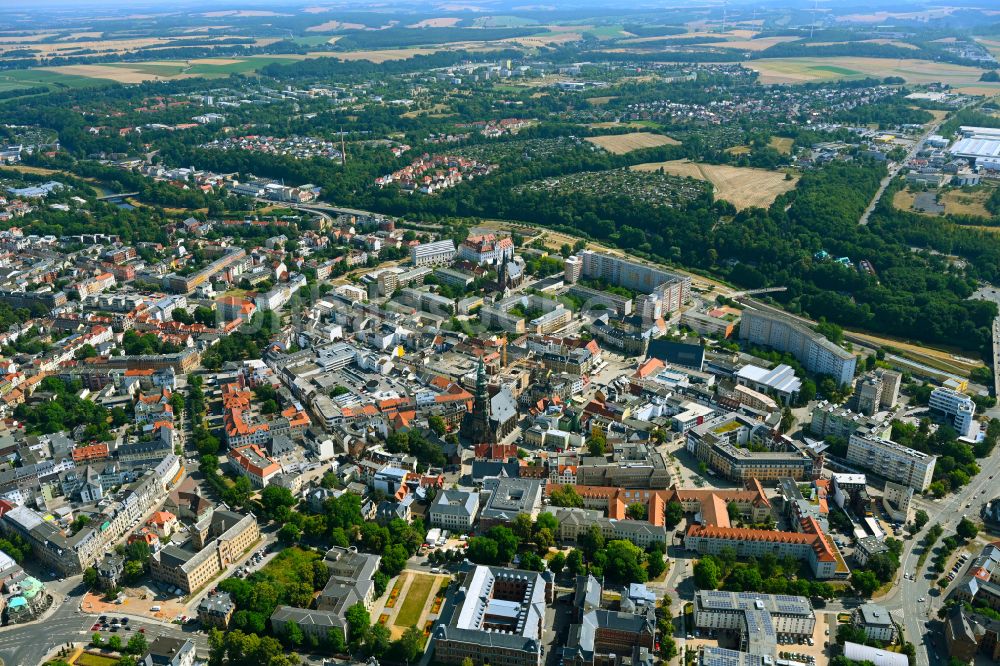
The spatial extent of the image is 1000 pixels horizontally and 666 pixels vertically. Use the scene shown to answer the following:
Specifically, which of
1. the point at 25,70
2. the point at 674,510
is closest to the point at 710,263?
the point at 674,510

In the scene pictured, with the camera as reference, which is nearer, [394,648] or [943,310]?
[394,648]

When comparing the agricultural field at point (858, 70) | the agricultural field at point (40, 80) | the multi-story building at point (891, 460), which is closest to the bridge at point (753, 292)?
the multi-story building at point (891, 460)

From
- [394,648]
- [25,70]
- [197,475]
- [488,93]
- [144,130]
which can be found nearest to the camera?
[394,648]

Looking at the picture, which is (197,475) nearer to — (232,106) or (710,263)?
(710,263)

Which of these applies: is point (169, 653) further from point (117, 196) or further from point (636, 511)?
point (117, 196)

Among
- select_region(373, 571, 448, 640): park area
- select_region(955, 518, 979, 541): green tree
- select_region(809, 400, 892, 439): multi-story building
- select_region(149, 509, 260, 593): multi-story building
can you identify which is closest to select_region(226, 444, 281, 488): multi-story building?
select_region(149, 509, 260, 593): multi-story building

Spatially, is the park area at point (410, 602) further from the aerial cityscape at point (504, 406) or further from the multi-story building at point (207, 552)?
the multi-story building at point (207, 552)

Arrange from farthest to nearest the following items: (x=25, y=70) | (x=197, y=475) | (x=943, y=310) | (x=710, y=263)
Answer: (x=25, y=70), (x=710, y=263), (x=943, y=310), (x=197, y=475)
